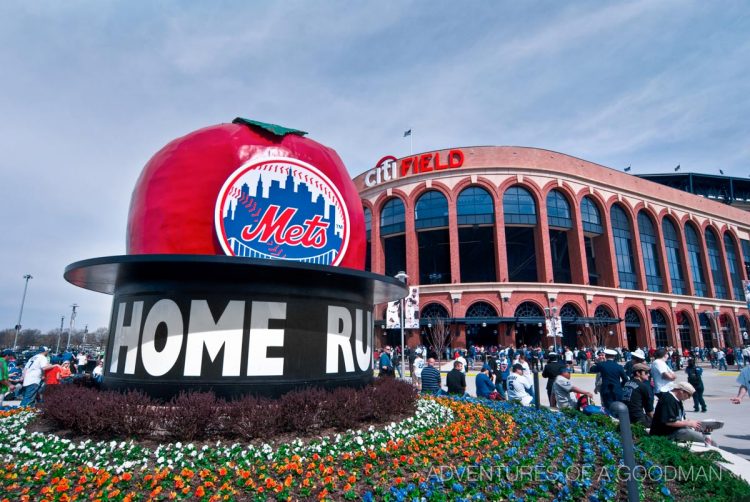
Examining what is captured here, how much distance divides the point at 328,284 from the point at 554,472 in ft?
19.5

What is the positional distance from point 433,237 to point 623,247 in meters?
21.4

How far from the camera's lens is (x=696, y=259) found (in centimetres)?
5366

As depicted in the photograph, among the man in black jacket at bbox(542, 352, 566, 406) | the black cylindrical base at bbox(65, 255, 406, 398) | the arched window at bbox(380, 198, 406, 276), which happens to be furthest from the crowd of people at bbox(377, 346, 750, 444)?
the arched window at bbox(380, 198, 406, 276)

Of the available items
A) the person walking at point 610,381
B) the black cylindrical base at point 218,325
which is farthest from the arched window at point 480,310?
the black cylindrical base at point 218,325

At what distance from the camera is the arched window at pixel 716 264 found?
54.8 m

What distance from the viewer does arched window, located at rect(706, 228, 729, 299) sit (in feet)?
180

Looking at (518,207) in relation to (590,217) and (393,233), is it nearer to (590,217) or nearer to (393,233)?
(590,217)

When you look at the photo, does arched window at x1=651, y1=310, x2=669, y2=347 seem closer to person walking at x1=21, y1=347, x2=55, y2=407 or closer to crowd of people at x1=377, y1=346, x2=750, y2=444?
crowd of people at x1=377, y1=346, x2=750, y2=444

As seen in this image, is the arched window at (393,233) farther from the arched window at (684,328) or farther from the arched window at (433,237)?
the arched window at (684,328)

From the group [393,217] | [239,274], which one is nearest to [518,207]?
[393,217]

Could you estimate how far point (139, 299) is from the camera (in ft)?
29.6

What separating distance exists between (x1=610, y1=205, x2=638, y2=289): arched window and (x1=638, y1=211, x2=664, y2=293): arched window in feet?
6.02

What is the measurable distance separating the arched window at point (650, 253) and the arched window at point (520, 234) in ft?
39.9

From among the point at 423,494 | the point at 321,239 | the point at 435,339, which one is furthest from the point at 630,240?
the point at 423,494
